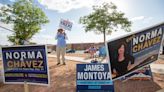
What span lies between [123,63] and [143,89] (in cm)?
235

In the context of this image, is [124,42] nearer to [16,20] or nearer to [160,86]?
[160,86]

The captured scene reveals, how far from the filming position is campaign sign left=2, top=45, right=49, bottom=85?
3449 millimetres

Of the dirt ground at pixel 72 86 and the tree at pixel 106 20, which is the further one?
the tree at pixel 106 20

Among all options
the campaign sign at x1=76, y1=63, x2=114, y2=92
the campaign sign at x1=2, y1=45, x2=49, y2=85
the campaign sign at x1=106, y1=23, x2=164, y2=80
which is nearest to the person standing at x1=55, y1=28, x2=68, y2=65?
the campaign sign at x1=76, y1=63, x2=114, y2=92

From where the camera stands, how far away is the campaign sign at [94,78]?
432 centimetres

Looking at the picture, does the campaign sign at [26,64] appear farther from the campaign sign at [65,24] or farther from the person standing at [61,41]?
the campaign sign at [65,24]

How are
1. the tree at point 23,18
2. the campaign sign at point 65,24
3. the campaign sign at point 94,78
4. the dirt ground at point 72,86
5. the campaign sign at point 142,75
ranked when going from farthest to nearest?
the tree at point 23,18 → the campaign sign at point 65,24 → the campaign sign at point 142,75 → the dirt ground at point 72,86 → the campaign sign at point 94,78

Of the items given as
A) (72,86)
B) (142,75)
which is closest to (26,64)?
(72,86)

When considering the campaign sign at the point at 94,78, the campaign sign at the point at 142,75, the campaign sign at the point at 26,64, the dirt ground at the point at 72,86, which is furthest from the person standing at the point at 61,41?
the campaign sign at the point at 26,64

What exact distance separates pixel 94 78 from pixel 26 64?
147 cm

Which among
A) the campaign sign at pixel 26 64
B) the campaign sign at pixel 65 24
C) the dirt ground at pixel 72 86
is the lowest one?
the dirt ground at pixel 72 86

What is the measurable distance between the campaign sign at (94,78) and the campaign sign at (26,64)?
1182mm

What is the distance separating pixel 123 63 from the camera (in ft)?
9.82

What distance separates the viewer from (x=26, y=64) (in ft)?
11.8
